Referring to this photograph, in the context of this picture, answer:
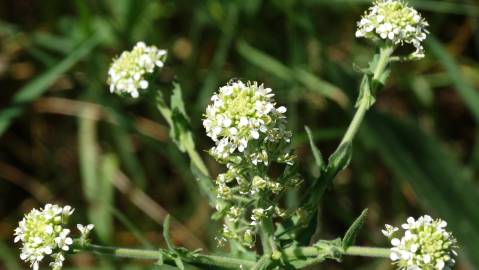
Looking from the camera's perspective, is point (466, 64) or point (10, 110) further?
point (466, 64)

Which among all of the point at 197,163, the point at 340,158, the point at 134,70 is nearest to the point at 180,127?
the point at 197,163

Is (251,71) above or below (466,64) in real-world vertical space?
below

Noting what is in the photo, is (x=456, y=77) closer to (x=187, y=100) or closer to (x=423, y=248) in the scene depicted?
(x=187, y=100)

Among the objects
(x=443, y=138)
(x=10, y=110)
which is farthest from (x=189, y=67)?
(x=443, y=138)

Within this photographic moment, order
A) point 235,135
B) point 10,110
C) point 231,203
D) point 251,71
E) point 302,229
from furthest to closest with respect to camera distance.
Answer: point 251,71 → point 10,110 → point 302,229 → point 231,203 → point 235,135

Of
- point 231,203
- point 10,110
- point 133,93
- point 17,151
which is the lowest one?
point 231,203

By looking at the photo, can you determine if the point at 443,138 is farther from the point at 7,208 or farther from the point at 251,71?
the point at 7,208

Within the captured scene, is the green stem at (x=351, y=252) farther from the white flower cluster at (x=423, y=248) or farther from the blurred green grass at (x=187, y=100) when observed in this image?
the blurred green grass at (x=187, y=100)
